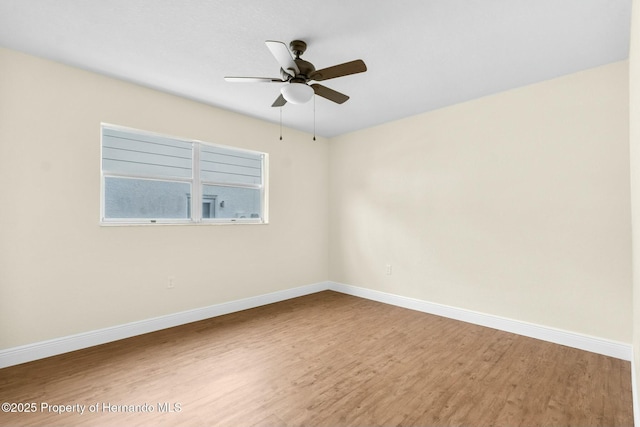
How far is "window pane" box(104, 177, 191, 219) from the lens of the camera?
308cm

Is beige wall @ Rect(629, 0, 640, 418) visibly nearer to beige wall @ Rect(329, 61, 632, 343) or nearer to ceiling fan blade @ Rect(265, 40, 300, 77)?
beige wall @ Rect(329, 61, 632, 343)

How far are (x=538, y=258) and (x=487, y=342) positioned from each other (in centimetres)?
103

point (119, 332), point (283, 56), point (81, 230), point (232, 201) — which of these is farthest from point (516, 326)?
point (81, 230)

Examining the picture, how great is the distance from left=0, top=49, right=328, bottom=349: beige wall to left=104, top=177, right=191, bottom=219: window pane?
0.16 metres

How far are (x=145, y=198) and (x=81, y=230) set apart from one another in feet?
2.21

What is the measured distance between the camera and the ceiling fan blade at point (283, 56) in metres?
1.92

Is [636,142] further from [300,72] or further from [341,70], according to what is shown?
[300,72]

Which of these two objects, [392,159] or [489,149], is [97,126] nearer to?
[392,159]

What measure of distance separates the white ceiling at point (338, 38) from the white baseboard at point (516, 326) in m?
2.56

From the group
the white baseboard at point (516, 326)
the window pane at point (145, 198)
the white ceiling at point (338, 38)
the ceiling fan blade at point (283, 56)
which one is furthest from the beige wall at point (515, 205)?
the window pane at point (145, 198)

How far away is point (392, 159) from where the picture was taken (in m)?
4.36

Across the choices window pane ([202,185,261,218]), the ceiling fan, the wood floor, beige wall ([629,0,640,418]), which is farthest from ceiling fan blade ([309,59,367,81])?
the wood floor

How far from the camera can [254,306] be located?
416 cm

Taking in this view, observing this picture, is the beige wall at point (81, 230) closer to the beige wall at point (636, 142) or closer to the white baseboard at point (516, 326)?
the white baseboard at point (516, 326)
